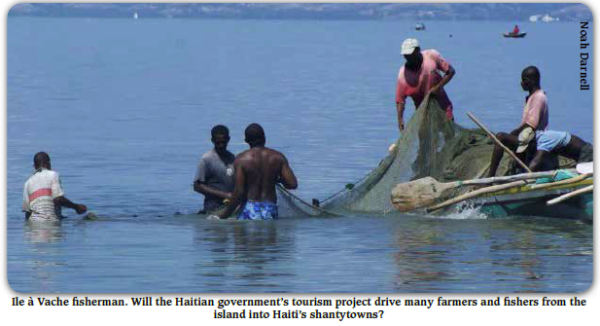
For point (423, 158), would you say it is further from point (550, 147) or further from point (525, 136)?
point (550, 147)

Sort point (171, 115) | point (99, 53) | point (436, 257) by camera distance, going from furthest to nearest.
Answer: point (99, 53) → point (171, 115) → point (436, 257)

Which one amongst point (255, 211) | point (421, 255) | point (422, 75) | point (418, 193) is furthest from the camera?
point (422, 75)

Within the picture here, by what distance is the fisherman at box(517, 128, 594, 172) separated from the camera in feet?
52.3

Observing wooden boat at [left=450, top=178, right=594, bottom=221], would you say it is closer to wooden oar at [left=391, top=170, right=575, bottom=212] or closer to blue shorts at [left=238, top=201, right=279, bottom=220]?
wooden oar at [left=391, top=170, right=575, bottom=212]

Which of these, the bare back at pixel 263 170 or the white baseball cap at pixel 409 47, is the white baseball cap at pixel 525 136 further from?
the bare back at pixel 263 170

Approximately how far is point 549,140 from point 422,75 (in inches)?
78.5

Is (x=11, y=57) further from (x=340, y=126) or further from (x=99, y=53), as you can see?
(x=340, y=126)

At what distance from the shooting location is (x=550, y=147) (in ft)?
52.5

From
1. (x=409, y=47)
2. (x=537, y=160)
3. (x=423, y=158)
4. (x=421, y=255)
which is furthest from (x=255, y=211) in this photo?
(x=537, y=160)

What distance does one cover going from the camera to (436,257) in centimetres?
1440

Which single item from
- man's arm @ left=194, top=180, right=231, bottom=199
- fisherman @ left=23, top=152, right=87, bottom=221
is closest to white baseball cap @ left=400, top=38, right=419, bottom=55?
man's arm @ left=194, top=180, right=231, bottom=199

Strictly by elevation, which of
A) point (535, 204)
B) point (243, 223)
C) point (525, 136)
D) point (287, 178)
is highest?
point (525, 136)

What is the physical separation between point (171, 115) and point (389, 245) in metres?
21.7

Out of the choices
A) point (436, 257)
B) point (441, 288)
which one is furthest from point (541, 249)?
point (441, 288)
